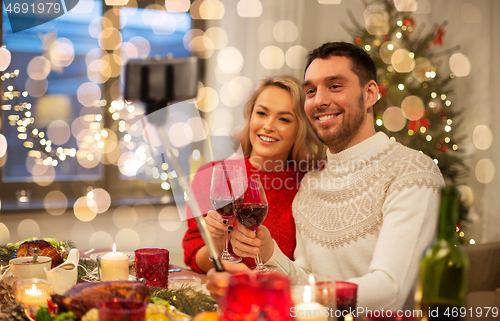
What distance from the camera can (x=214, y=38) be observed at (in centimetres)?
352

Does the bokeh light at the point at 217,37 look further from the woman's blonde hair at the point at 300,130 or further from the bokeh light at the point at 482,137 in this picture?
Result: the bokeh light at the point at 482,137

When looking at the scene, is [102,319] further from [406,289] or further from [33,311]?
[406,289]

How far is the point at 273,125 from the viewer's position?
6.30ft

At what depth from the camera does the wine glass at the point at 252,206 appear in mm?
1146

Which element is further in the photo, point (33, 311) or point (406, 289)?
point (406, 289)

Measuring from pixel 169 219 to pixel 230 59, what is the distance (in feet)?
4.80

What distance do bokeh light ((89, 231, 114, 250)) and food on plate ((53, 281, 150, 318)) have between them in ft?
8.16

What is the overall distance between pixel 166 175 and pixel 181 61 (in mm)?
967

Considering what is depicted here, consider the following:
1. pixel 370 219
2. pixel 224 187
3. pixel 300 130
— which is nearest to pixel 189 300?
pixel 224 187

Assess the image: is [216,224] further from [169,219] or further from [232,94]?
[232,94]

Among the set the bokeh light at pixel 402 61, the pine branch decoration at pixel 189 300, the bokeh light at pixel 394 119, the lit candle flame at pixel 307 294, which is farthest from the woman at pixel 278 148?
the bokeh light at pixel 402 61

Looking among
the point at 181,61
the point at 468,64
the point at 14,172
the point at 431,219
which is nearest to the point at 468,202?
the point at 468,64

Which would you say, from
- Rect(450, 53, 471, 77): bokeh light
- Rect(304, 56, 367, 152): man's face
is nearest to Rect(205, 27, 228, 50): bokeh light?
Rect(450, 53, 471, 77): bokeh light

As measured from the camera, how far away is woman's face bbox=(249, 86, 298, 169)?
1928mm
